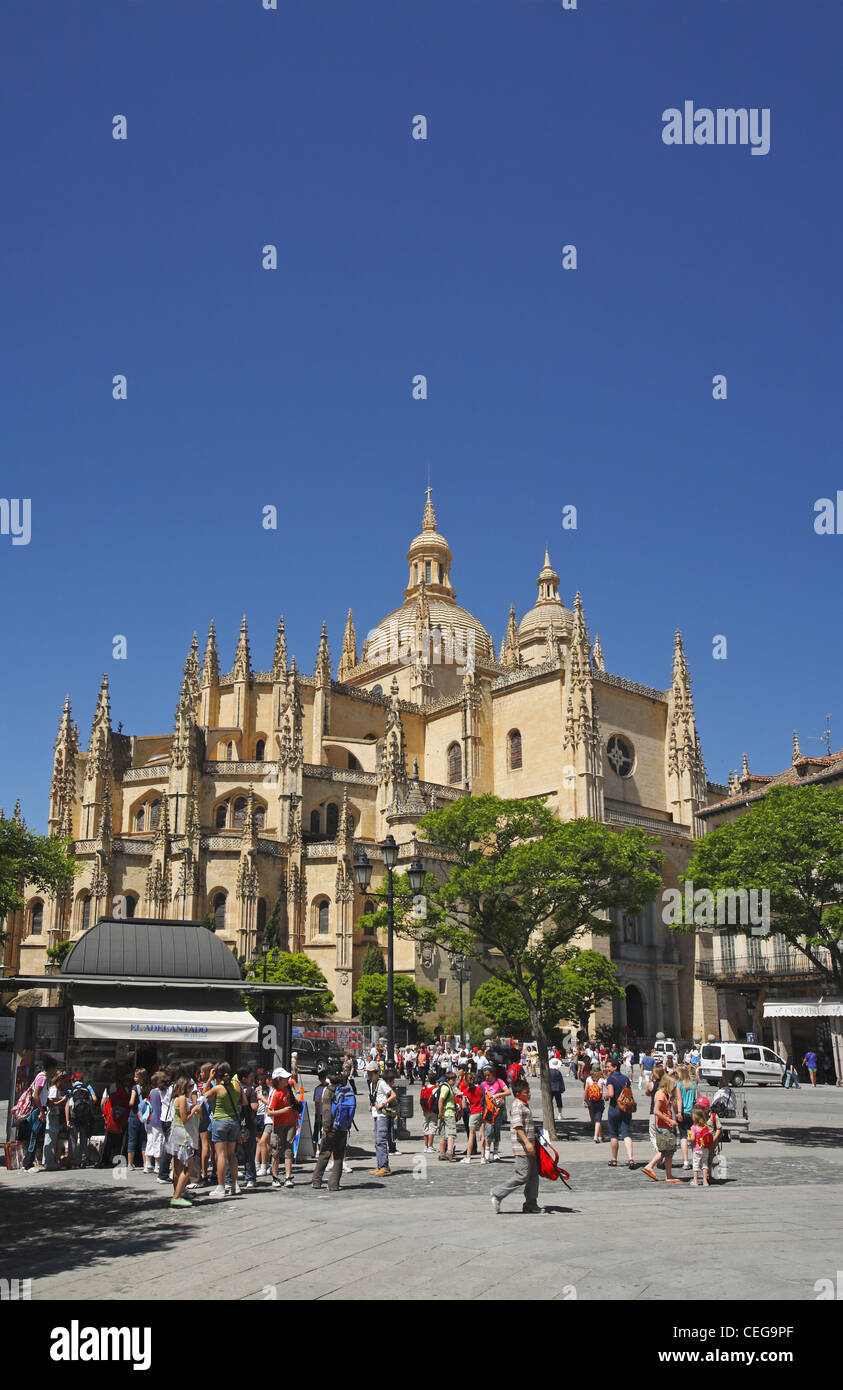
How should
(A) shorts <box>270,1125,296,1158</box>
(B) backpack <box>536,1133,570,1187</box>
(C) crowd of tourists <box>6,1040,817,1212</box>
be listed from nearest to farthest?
(B) backpack <box>536,1133,570,1187</box>
(C) crowd of tourists <box>6,1040,817,1212</box>
(A) shorts <box>270,1125,296,1158</box>

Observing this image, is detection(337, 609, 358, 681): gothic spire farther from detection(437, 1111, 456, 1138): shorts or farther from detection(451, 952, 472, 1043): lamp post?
detection(437, 1111, 456, 1138): shorts

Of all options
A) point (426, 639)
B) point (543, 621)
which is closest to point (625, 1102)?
point (426, 639)

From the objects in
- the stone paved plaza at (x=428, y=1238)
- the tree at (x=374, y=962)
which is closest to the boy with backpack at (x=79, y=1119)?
the stone paved plaza at (x=428, y=1238)

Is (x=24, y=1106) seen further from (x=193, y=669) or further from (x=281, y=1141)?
(x=193, y=669)

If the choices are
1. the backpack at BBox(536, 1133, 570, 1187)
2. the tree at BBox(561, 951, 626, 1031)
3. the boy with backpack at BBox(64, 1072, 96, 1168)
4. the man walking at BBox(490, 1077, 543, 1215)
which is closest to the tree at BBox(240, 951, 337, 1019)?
the tree at BBox(561, 951, 626, 1031)

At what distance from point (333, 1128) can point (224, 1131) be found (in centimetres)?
171

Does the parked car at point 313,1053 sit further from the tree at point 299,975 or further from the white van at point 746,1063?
the white van at point 746,1063

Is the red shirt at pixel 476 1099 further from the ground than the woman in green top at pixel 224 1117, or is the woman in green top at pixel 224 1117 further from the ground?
the woman in green top at pixel 224 1117

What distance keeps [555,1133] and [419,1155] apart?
12.3ft

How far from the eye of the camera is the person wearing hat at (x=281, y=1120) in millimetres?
14586

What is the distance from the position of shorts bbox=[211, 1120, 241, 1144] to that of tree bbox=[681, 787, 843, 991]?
1178 cm

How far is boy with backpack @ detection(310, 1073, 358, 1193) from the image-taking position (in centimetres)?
1428

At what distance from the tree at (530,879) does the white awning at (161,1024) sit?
7.53 meters
